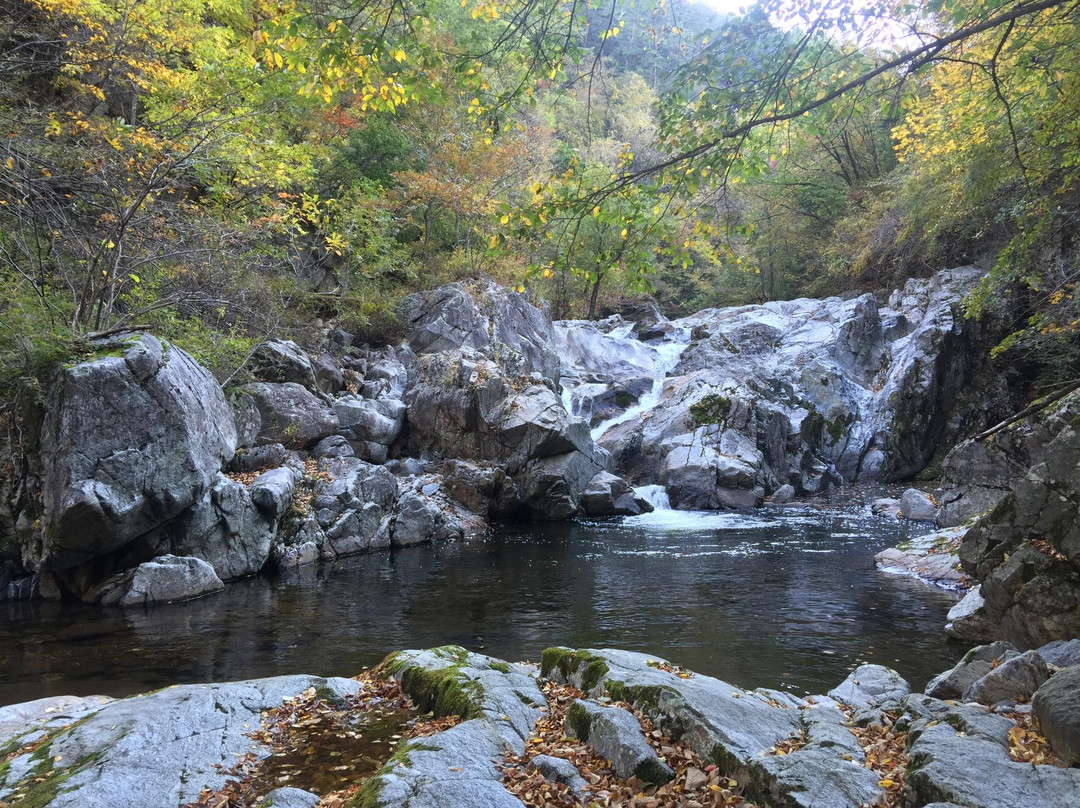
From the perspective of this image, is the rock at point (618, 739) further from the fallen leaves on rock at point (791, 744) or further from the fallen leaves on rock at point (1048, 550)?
the fallen leaves on rock at point (1048, 550)

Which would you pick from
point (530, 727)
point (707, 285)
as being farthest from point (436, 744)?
point (707, 285)

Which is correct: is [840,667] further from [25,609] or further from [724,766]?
[25,609]

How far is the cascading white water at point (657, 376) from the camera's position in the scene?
25641 mm

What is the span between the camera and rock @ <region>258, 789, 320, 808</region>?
3.81 meters

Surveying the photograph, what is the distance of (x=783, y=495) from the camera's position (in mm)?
20922

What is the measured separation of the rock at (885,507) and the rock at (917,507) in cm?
31

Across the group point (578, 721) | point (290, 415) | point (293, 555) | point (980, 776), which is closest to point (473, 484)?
point (290, 415)

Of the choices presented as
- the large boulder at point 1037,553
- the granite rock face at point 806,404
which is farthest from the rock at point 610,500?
the large boulder at point 1037,553

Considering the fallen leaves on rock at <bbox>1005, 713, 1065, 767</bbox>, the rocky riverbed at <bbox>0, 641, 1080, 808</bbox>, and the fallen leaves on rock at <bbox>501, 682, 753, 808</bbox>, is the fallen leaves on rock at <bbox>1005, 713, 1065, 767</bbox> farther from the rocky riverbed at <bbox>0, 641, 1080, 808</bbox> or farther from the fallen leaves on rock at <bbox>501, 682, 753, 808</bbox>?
the fallen leaves on rock at <bbox>501, 682, 753, 808</bbox>

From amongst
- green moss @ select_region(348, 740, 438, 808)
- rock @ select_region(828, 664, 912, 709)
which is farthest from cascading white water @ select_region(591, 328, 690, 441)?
green moss @ select_region(348, 740, 438, 808)

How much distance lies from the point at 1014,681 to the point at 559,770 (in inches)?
154

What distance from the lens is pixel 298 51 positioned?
4.46 m

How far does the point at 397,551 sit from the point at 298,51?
43.2ft

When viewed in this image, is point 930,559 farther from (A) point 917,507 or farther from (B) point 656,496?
(B) point 656,496
